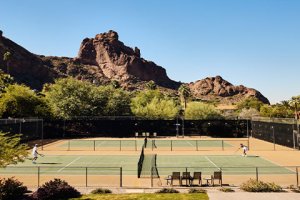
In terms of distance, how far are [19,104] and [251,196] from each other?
55.3m

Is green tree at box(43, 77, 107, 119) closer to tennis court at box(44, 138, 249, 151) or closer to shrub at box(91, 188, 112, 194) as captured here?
tennis court at box(44, 138, 249, 151)

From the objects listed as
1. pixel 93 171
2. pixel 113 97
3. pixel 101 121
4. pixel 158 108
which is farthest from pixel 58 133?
pixel 93 171

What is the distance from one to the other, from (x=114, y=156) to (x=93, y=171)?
1078 centimetres

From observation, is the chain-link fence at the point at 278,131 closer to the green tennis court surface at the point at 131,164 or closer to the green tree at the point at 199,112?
the green tennis court surface at the point at 131,164

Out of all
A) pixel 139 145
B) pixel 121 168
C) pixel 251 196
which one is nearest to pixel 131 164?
pixel 121 168

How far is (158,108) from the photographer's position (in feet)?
310

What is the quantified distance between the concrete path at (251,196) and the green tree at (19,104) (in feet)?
174

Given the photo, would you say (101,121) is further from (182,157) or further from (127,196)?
(127,196)

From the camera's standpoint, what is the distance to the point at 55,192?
19672 millimetres

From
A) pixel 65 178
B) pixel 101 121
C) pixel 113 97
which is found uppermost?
pixel 113 97

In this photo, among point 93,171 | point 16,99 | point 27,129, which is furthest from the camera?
point 16,99

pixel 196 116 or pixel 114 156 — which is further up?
pixel 196 116

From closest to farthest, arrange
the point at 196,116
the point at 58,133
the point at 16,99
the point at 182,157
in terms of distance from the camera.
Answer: the point at 182,157 < the point at 16,99 < the point at 58,133 < the point at 196,116

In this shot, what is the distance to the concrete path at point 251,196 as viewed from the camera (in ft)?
64.7
